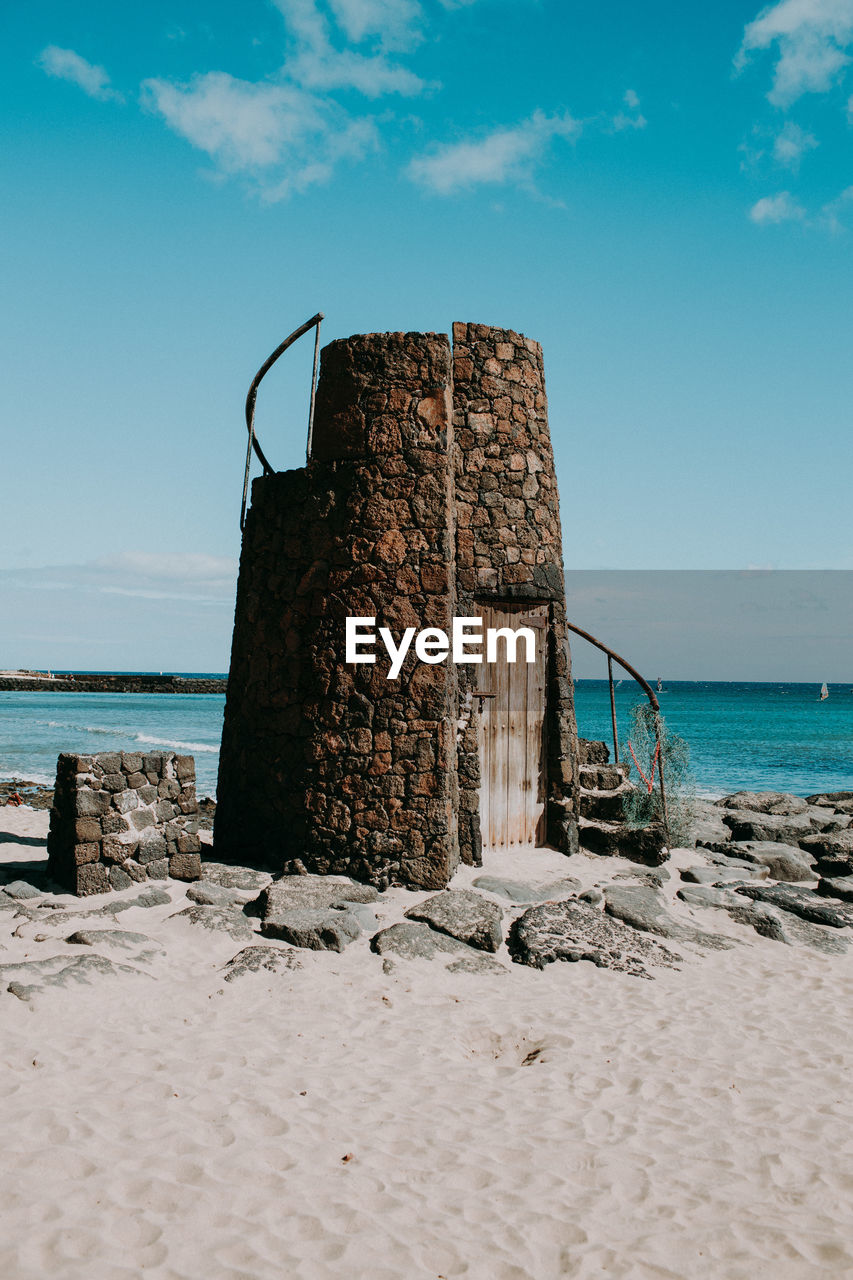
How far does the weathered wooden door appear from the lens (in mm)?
8930

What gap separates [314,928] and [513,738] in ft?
→ 12.1

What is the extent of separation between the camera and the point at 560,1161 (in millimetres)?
3697

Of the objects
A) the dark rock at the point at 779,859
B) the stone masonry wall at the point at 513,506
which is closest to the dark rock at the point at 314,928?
the stone masonry wall at the point at 513,506

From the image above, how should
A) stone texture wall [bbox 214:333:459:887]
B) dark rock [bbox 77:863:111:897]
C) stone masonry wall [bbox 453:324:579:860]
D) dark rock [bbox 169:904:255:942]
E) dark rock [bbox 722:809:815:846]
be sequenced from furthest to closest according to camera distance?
1. dark rock [bbox 722:809:815:846]
2. stone masonry wall [bbox 453:324:579:860]
3. stone texture wall [bbox 214:333:459:887]
4. dark rock [bbox 77:863:111:897]
5. dark rock [bbox 169:904:255:942]

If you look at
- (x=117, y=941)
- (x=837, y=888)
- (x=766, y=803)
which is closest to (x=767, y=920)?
(x=837, y=888)

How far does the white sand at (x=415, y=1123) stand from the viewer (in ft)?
10.0

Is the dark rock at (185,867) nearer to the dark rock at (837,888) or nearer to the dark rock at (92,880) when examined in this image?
the dark rock at (92,880)

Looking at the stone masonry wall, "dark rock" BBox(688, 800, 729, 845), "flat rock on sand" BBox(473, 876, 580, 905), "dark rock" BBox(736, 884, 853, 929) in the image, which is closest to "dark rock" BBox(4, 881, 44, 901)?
"flat rock on sand" BBox(473, 876, 580, 905)

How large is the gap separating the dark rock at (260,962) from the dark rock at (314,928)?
172 mm

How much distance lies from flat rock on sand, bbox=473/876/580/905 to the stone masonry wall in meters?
1.34

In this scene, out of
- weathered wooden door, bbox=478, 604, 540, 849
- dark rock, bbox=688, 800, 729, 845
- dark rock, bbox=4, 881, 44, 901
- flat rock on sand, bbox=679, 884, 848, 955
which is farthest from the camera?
dark rock, bbox=688, 800, 729, 845

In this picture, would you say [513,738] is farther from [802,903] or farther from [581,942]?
[802,903]

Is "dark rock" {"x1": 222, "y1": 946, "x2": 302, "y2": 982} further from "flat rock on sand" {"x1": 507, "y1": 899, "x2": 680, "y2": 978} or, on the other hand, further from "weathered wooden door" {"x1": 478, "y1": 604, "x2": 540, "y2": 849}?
"weathered wooden door" {"x1": 478, "y1": 604, "x2": 540, "y2": 849}

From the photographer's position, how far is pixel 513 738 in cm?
912
